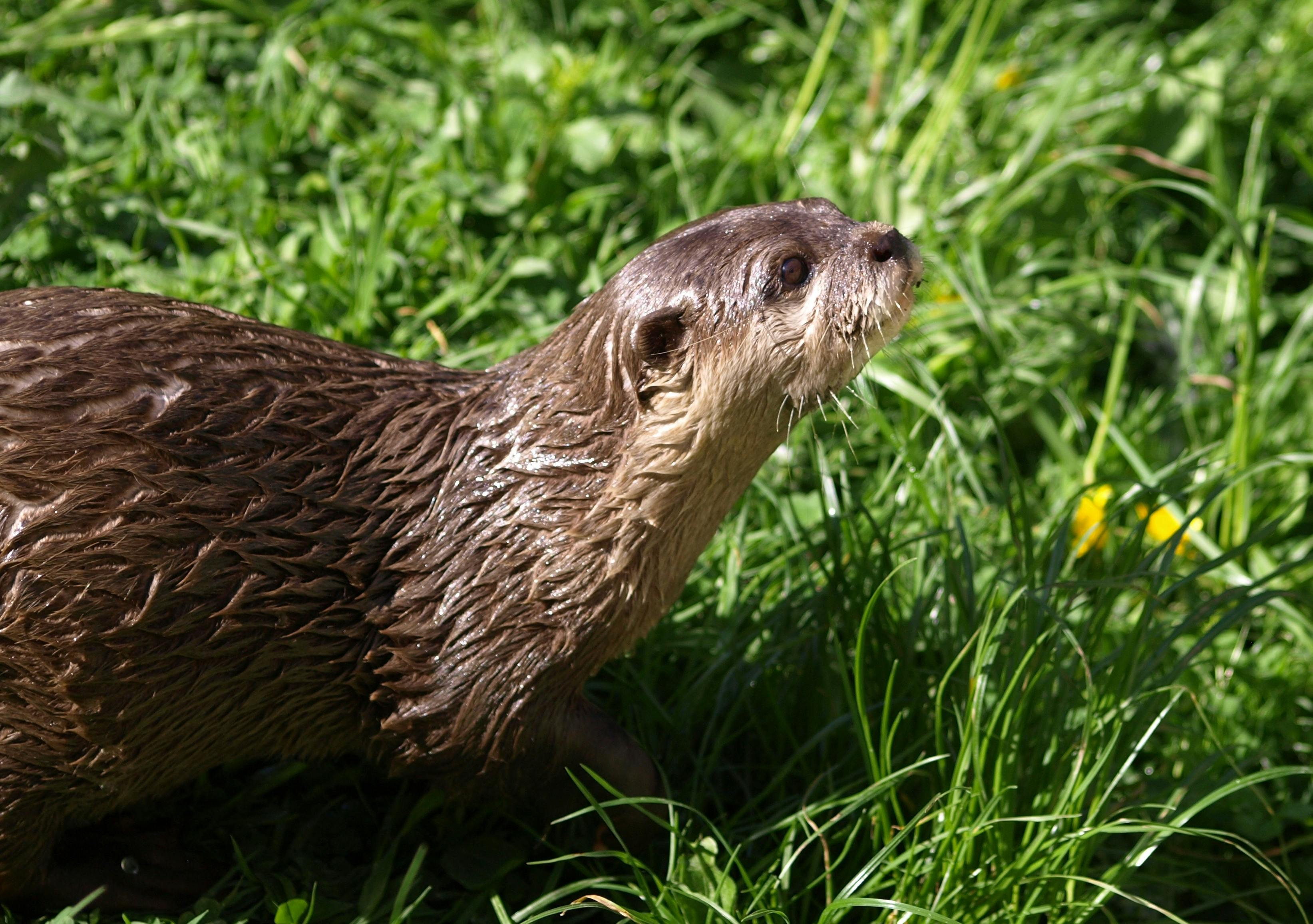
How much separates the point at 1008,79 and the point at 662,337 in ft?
8.69

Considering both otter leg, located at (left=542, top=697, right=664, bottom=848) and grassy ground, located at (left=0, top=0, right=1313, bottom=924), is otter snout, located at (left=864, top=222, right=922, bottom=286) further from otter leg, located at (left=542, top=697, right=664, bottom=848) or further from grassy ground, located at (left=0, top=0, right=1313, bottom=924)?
otter leg, located at (left=542, top=697, right=664, bottom=848)

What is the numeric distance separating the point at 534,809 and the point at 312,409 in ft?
2.61

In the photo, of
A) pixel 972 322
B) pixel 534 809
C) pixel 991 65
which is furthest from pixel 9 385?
pixel 991 65

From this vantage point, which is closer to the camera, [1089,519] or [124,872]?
[124,872]

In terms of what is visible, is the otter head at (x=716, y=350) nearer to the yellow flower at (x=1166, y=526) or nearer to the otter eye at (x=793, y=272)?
the otter eye at (x=793, y=272)

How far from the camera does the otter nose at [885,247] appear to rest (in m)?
2.02

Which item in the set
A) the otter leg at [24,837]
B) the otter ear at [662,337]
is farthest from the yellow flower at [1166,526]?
the otter leg at [24,837]

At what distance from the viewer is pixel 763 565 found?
2848 millimetres

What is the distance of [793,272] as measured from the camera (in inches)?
79.8

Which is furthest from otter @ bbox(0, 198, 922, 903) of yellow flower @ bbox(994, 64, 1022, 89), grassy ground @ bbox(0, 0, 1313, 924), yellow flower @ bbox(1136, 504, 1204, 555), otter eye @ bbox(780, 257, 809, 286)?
yellow flower @ bbox(994, 64, 1022, 89)

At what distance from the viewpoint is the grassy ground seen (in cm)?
227

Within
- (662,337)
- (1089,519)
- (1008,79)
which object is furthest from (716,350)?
(1008,79)

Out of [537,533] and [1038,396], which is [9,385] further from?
[1038,396]

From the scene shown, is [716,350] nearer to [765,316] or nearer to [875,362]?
[765,316]
